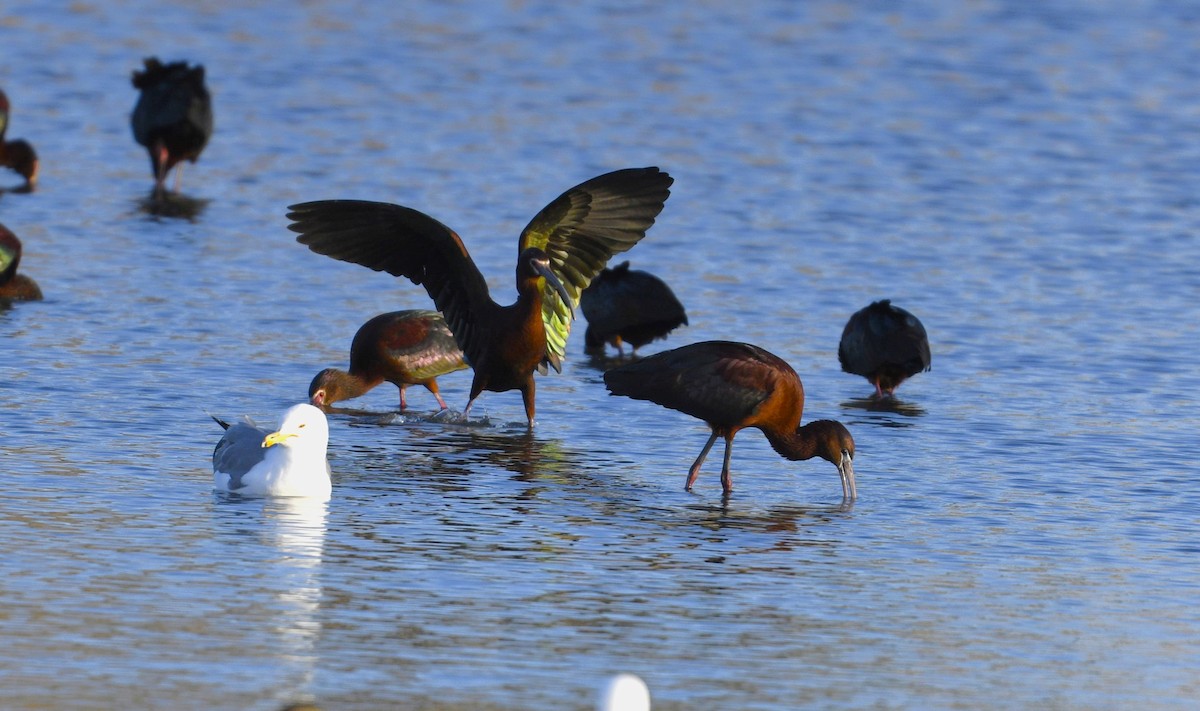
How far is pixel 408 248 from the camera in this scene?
13.0 meters

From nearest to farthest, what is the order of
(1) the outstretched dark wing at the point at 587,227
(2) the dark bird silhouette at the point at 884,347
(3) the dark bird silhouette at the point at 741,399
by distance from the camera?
(3) the dark bird silhouette at the point at 741,399
(1) the outstretched dark wing at the point at 587,227
(2) the dark bird silhouette at the point at 884,347

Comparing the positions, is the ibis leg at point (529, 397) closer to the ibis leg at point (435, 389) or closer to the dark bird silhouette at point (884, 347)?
the ibis leg at point (435, 389)

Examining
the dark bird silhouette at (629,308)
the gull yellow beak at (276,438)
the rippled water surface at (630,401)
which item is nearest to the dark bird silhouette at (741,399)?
the rippled water surface at (630,401)

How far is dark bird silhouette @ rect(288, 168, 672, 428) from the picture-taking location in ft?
41.5

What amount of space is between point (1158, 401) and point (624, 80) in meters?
14.8

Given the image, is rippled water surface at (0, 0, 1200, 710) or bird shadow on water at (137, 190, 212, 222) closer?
rippled water surface at (0, 0, 1200, 710)

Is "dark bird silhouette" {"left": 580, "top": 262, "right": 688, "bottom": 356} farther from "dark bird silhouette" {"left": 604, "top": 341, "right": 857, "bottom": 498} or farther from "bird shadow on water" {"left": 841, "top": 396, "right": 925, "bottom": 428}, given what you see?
"dark bird silhouette" {"left": 604, "top": 341, "right": 857, "bottom": 498}

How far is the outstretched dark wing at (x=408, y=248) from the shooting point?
12711mm

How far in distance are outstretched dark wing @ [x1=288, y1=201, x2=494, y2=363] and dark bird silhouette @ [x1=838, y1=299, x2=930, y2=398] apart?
8.73 feet

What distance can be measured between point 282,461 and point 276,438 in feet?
0.38

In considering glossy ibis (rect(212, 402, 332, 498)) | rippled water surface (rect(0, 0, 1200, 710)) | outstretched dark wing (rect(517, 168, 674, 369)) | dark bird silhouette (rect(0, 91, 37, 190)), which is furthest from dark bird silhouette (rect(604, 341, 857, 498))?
dark bird silhouette (rect(0, 91, 37, 190))

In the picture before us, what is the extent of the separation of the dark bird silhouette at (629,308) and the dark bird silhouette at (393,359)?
1711 mm

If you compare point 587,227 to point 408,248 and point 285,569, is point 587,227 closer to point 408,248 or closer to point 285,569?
point 408,248

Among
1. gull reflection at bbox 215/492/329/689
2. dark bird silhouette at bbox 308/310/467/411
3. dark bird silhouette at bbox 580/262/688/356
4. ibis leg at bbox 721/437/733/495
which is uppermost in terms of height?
dark bird silhouette at bbox 580/262/688/356
